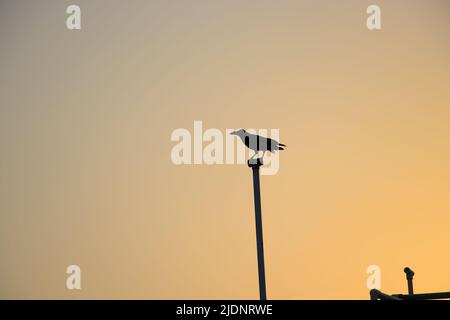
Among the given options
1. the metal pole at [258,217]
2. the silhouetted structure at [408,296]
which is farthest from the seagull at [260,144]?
the silhouetted structure at [408,296]

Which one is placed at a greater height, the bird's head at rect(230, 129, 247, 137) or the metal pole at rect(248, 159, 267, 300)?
the bird's head at rect(230, 129, 247, 137)

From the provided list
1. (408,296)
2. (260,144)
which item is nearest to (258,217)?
(260,144)

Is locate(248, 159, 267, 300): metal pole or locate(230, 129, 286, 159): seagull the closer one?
locate(248, 159, 267, 300): metal pole

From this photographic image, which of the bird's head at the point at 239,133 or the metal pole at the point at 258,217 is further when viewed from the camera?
the bird's head at the point at 239,133

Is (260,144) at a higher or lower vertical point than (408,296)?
higher

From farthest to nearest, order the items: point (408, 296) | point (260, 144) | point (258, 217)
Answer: point (260, 144), point (258, 217), point (408, 296)

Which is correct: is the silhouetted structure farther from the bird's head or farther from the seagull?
the bird's head

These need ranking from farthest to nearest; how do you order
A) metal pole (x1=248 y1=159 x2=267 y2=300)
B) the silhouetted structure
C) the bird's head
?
the bird's head → metal pole (x1=248 y1=159 x2=267 y2=300) → the silhouetted structure

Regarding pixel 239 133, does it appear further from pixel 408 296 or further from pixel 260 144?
pixel 408 296

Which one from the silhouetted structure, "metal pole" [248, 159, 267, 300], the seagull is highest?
the seagull

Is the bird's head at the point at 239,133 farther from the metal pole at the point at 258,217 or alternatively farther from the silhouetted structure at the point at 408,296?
the silhouetted structure at the point at 408,296

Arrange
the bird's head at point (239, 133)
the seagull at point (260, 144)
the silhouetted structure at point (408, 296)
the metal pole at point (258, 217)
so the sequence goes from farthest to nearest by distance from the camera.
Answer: the bird's head at point (239, 133), the seagull at point (260, 144), the metal pole at point (258, 217), the silhouetted structure at point (408, 296)

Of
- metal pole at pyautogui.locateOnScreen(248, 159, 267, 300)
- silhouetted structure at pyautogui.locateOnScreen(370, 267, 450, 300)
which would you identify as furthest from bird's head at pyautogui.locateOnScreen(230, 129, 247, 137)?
silhouetted structure at pyautogui.locateOnScreen(370, 267, 450, 300)
